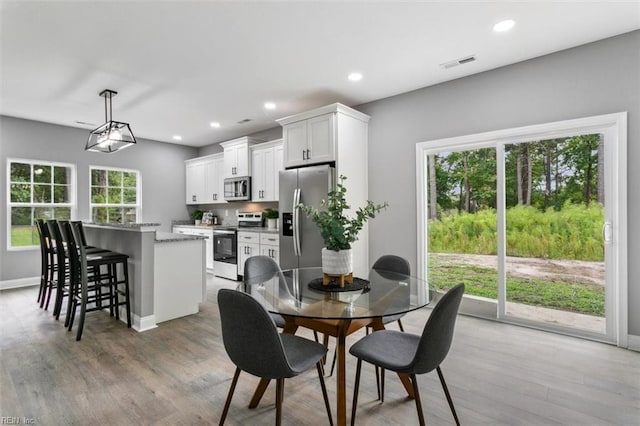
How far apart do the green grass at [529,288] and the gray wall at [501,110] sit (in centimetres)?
29

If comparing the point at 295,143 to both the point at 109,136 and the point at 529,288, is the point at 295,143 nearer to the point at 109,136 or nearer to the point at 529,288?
the point at 109,136

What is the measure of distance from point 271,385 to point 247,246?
3.29 metres

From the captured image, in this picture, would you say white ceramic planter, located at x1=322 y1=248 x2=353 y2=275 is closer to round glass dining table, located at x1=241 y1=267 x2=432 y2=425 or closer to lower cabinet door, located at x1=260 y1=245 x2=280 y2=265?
round glass dining table, located at x1=241 y1=267 x2=432 y2=425

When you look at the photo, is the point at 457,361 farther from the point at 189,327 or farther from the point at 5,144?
the point at 5,144

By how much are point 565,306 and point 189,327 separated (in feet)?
12.7

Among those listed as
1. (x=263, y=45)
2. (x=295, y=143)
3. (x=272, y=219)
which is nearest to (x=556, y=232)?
(x=295, y=143)

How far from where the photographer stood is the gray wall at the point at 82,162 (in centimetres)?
502

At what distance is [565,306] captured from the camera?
10.7 ft

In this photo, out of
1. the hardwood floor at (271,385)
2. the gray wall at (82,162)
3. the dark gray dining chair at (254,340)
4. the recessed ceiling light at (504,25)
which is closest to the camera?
the dark gray dining chair at (254,340)

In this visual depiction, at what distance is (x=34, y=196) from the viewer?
5.31 metres

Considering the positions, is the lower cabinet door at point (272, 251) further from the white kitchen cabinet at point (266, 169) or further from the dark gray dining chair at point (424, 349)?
the dark gray dining chair at point (424, 349)

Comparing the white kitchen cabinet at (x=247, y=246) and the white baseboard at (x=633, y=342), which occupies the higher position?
the white kitchen cabinet at (x=247, y=246)

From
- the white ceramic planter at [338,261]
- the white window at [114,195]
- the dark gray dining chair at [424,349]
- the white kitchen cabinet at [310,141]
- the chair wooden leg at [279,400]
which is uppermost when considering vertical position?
the white kitchen cabinet at [310,141]

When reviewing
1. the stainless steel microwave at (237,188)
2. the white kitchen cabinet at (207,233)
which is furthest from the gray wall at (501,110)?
the white kitchen cabinet at (207,233)
